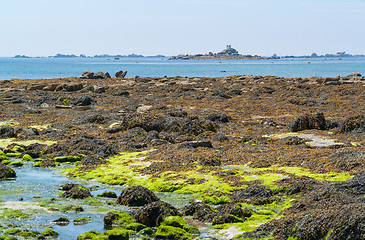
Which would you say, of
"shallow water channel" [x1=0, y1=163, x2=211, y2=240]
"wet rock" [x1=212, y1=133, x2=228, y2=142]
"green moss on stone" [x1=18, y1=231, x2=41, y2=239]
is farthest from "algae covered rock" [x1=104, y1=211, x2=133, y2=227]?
"wet rock" [x1=212, y1=133, x2=228, y2=142]

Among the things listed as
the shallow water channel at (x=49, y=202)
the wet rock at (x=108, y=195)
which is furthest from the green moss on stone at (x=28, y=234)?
the wet rock at (x=108, y=195)

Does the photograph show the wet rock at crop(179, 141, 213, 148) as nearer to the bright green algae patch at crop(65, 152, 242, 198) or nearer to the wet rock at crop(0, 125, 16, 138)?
the bright green algae patch at crop(65, 152, 242, 198)

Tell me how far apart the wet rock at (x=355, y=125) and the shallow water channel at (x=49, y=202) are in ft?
33.9

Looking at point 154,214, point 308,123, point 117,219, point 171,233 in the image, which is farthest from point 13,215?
point 308,123

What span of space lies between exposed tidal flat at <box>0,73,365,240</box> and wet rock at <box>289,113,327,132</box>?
0.16 ft

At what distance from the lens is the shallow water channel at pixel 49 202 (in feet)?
32.3

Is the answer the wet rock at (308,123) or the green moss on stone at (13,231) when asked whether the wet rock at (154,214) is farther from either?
the wet rock at (308,123)

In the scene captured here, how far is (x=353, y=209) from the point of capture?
8.27 metres

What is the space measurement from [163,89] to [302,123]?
25.3 meters

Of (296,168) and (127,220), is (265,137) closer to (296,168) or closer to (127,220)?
(296,168)

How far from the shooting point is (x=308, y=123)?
20766 millimetres

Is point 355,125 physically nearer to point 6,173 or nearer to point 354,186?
point 354,186

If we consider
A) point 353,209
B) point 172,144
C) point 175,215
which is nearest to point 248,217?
point 175,215

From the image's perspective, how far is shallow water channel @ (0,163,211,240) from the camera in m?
9.84
